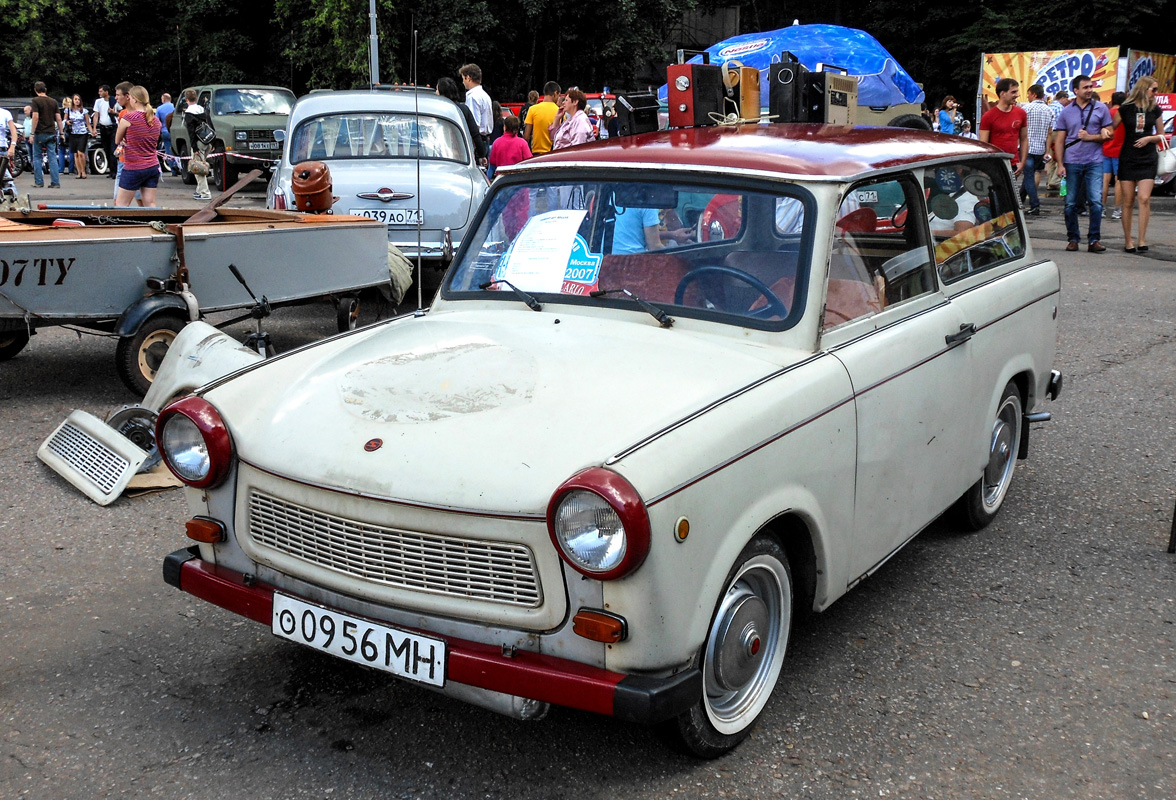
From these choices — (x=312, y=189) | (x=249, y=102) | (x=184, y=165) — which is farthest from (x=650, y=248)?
(x=184, y=165)

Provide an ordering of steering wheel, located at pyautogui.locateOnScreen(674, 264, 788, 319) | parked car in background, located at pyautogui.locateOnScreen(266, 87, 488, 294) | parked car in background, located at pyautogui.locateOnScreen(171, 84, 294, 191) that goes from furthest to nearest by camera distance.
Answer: parked car in background, located at pyautogui.locateOnScreen(171, 84, 294, 191) → parked car in background, located at pyautogui.locateOnScreen(266, 87, 488, 294) → steering wheel, located at pyautogui.locateOnScreen(674, 264, 788, 319)

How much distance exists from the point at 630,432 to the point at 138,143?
937cm

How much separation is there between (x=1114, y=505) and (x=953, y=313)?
1.71 meters

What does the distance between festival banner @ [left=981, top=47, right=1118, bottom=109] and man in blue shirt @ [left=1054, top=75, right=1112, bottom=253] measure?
11.2 m

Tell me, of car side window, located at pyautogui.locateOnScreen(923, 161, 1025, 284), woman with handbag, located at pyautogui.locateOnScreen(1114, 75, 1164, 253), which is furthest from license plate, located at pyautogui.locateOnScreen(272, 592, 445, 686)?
woman with handbag, located at pyautogui.locateOnScreen(1114, 75, 1164, 253)

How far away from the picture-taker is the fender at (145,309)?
639 centimetres

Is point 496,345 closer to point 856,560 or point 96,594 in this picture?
point 856,560

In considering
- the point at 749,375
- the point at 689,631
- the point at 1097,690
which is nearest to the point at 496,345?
the point at 749,375

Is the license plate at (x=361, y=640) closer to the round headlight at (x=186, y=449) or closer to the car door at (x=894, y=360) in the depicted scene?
the round headlight at (x=186, y=449)

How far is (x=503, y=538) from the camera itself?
2.63 m

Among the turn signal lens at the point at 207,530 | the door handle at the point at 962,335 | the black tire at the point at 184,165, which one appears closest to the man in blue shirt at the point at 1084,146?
the door handle at the point at 962,335

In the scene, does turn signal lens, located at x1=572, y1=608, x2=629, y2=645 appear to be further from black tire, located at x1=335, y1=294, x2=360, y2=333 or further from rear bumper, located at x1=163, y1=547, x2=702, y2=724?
black tire, located at x1=335, y1=294, x2=360, y2=333

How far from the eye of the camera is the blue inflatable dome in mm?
15867

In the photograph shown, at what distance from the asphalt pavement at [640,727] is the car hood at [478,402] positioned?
0.82 m
